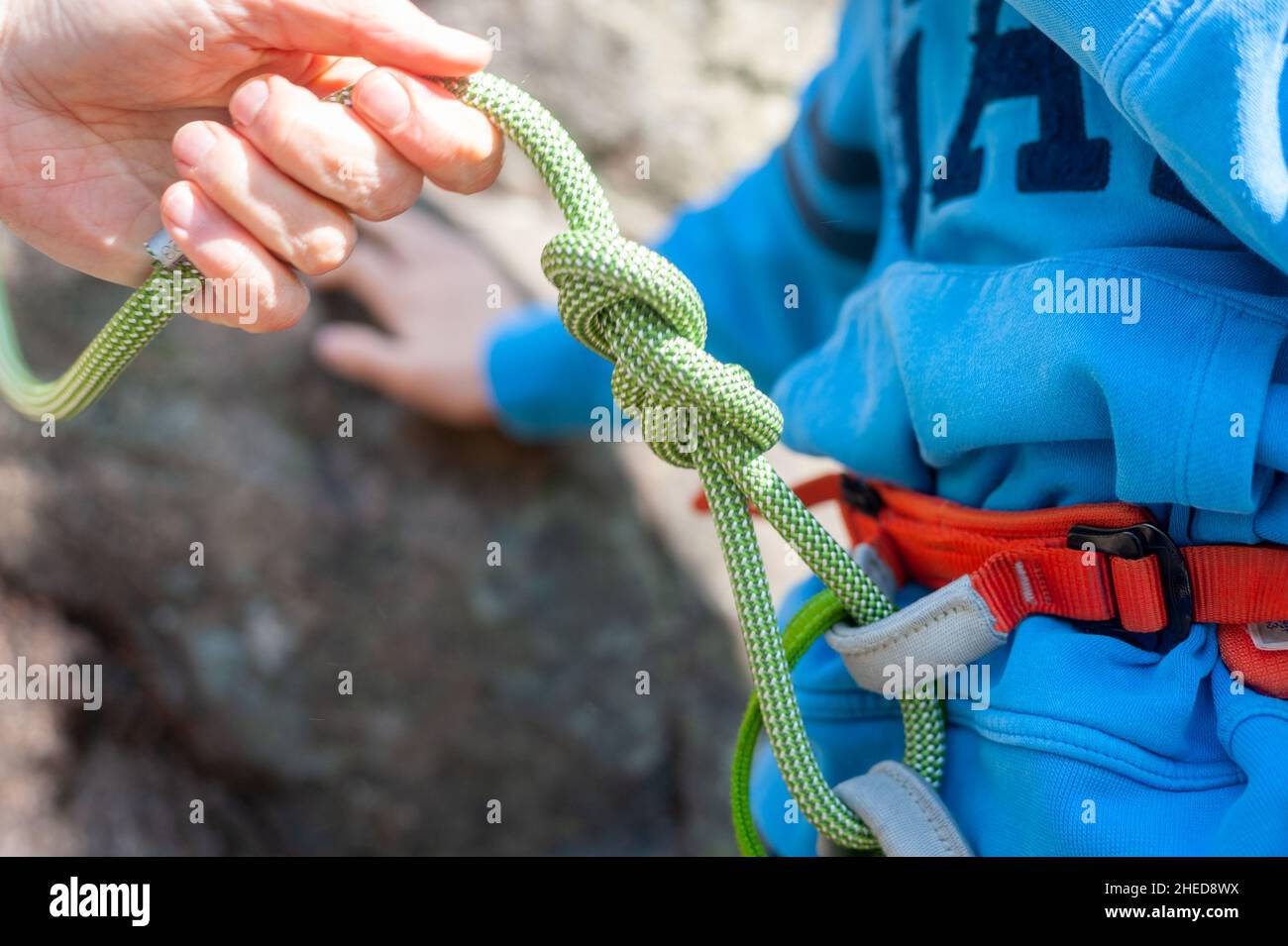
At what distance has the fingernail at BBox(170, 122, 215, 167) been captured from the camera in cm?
57

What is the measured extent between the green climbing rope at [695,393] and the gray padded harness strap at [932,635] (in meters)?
0.02

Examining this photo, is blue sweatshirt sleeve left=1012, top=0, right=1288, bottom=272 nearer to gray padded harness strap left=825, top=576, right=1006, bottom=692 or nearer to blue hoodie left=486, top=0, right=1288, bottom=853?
blue hoodie left=486, top=0, right=1288, bottom=853

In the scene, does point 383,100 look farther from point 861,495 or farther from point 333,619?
point 333,619

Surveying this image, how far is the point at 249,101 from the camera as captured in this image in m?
0.56

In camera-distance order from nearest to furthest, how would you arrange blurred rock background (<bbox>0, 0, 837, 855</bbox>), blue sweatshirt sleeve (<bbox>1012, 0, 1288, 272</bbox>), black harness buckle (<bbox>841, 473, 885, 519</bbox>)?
blue sweatshirt sleeve (<bbox>1012, 0, 1288, 272</bbox>) → black harness buckle (<bbox>841, 473, 885, 519</bbox>) → blurred rock background (<bbox>0, 0, 837, 855</bbox>)

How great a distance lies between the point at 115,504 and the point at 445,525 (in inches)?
14.7

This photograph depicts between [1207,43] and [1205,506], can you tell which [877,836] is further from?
[1207,43]

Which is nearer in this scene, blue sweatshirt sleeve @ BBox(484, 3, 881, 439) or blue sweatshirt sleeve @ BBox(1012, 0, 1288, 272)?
blue sweatshirt sleeve @ BBox(1012, 0, 1288, 272)

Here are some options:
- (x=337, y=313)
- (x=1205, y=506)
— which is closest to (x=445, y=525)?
(x=337, y=313)

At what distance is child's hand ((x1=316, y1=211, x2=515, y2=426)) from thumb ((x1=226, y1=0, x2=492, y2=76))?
21.6 inches

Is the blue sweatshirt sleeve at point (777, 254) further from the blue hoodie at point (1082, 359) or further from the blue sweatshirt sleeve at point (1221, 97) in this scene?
the blue sweatshirt sleeve at point (1221, 97)

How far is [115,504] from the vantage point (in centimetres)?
118

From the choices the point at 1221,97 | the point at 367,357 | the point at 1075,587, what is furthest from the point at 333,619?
the point at 1221,97

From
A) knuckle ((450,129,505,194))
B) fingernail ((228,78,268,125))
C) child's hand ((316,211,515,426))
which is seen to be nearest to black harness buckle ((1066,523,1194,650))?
knuckle ((450,129,505,194))
